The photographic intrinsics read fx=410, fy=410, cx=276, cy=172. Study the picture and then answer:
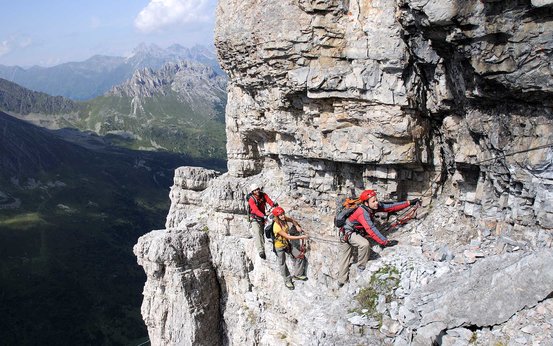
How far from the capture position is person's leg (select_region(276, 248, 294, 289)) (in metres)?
17.6

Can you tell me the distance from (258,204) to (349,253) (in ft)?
16.5

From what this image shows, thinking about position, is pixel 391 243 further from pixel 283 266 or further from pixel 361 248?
pixel 283 266

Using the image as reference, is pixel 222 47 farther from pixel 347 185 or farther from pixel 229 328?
pixel 229 328

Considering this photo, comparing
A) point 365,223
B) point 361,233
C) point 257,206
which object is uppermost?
point 257,206

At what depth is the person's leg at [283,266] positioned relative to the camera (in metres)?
17.6

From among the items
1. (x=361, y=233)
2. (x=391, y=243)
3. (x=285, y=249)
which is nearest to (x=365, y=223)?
(x=361, y=233)

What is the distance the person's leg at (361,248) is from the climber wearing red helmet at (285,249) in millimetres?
2689

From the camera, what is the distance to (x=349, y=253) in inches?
622

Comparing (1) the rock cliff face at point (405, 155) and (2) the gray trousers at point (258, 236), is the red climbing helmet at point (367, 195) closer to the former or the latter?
(1) the rock cliff face at point (405, 155)

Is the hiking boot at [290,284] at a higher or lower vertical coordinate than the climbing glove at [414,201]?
lower

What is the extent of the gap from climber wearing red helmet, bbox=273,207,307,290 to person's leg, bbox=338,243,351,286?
2.02 meters

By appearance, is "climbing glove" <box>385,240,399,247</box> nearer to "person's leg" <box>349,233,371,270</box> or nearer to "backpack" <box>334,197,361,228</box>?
"person's leg" <box>349,233,371,270</box>

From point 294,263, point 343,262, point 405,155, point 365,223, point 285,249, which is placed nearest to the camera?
point 365,223

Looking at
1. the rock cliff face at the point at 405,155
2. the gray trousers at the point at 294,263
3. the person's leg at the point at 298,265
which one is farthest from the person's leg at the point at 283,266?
the rock cliff face at the point at 405,155
